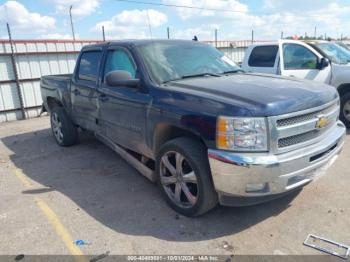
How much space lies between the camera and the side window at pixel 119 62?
4094mm

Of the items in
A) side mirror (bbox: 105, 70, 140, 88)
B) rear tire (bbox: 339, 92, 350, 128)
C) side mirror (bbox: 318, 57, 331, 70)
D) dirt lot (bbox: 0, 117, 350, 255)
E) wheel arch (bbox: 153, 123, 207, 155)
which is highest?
side mirror (bbox: 105, 70, 140, 88)

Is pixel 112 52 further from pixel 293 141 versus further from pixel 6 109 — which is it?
pixel 6 109

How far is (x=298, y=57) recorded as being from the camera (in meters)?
7.28

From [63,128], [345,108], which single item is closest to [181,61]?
[63,128]

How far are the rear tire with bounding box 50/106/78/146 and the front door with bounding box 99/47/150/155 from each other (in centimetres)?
157

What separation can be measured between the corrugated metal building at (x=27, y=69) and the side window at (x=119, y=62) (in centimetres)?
663

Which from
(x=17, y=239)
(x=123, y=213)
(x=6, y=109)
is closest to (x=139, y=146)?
(x=123, y=213)

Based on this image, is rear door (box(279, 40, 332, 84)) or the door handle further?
rear door (box(279, 40, 332, 84))

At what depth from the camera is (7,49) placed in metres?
9.69

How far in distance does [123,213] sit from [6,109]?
8062 mm

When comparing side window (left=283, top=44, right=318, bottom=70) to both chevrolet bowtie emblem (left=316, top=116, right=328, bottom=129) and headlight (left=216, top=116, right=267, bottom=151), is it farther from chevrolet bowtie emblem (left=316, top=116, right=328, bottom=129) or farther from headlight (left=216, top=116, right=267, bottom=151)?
headlight (left=216, top=116, right=267, bottom=151)

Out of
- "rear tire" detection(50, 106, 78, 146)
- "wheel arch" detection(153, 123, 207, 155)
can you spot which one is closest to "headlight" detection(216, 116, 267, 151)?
"wheel arch" detection(153, 123, 207, 155)

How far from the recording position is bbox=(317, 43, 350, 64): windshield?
7211 mm

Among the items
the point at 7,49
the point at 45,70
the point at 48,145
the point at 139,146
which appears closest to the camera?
the point at 139,146
